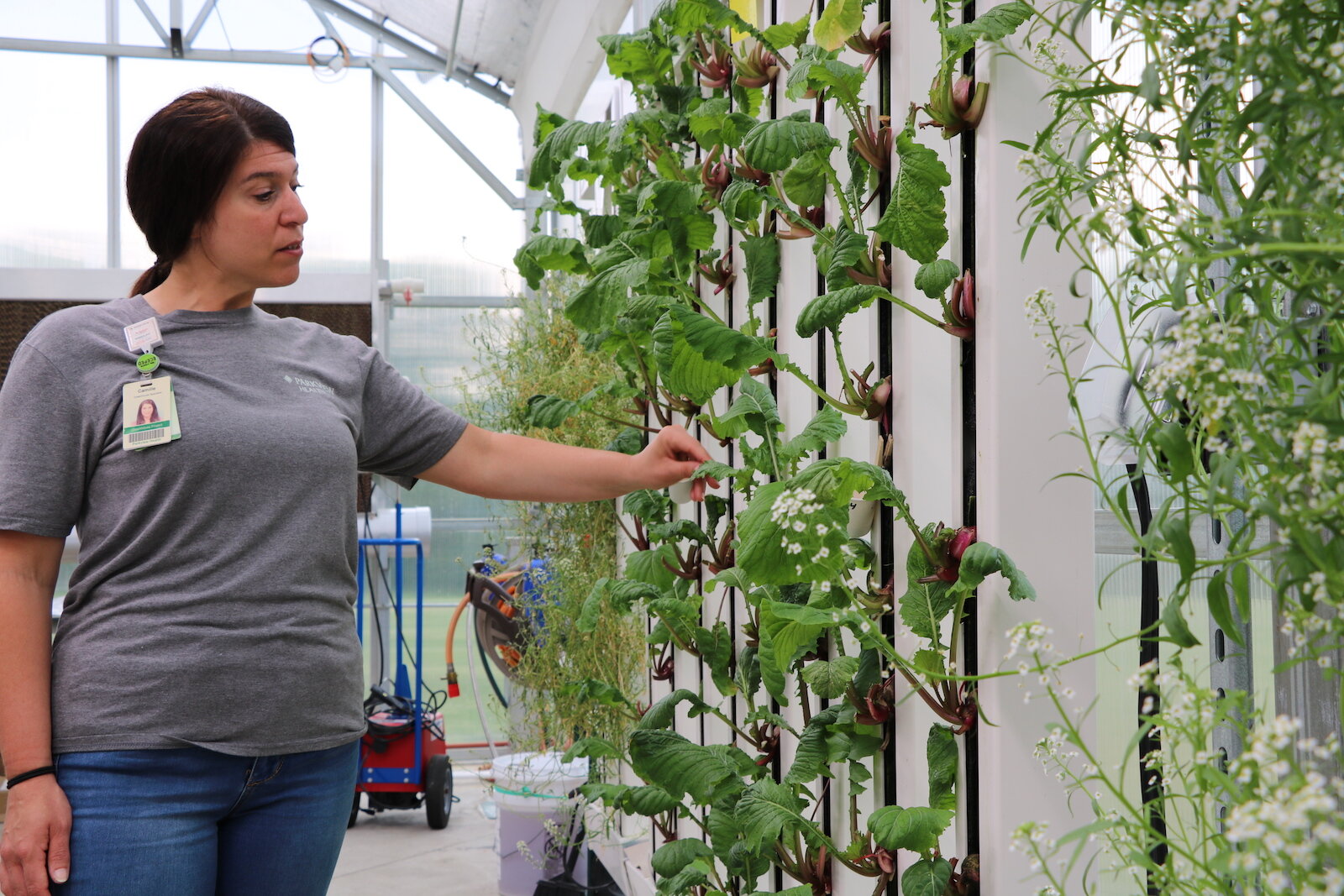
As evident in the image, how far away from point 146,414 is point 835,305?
0.84m

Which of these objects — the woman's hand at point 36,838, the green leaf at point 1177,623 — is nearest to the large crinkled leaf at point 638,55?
the woman's hand at point 36,838

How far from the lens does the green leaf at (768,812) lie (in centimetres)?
140

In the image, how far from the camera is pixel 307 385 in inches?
60.0

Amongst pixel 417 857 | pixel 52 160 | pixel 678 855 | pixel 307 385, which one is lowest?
pixel 417 857

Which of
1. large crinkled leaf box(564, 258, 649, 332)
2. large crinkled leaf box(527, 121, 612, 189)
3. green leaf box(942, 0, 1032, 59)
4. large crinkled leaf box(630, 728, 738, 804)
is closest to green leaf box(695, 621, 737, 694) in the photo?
large crinkled leaf box(630, 728, 738, 804)

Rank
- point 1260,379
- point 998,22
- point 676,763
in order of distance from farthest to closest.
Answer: point 676,763
point 998,22
point 1260,379

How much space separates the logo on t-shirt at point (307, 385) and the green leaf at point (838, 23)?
0.81 metres

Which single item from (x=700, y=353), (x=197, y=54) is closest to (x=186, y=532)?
(x=700, y=353)

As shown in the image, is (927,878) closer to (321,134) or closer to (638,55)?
(638,55)

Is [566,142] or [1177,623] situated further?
[566,142]

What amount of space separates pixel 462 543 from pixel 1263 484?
6.13m

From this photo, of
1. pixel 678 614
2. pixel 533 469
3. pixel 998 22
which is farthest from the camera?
pixel 678 614

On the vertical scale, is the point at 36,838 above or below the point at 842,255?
below

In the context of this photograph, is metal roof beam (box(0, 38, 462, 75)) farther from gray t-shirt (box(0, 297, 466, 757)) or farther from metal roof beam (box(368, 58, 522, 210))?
gray t-shirt (box(0, 297, 466, 757))
